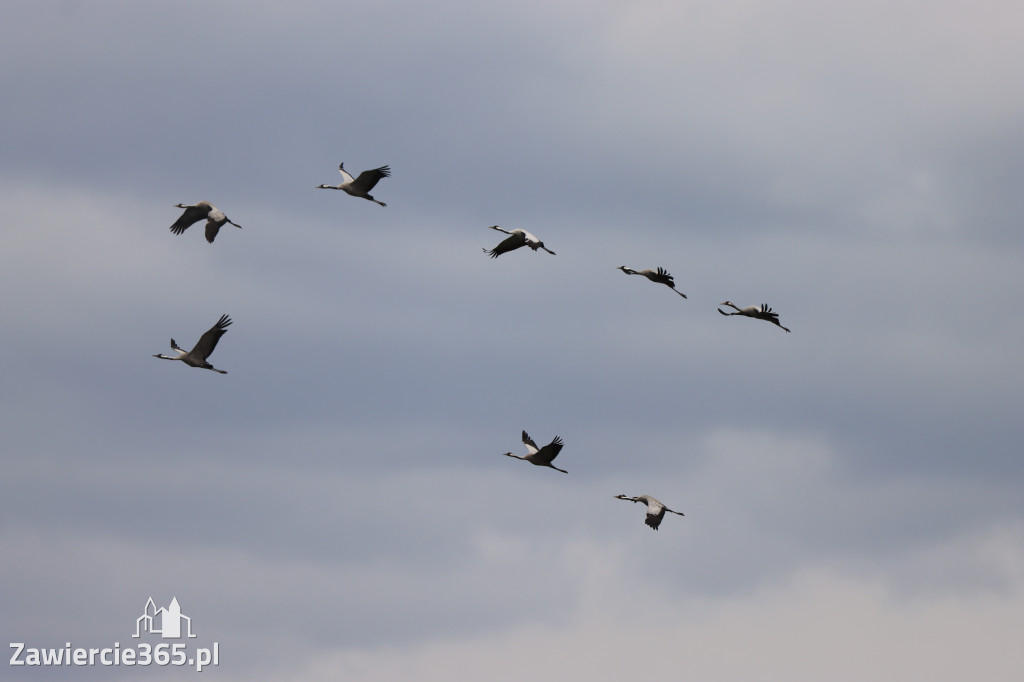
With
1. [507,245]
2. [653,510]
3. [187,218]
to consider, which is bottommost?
[653,510]

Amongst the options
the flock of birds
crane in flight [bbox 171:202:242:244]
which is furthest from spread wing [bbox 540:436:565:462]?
crane in flight [bbox 171:202:242:244]

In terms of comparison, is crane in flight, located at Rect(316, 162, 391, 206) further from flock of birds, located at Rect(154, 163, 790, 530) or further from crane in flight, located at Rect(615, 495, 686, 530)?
crane in flight, located at Rect(615, 495, 686, 530)

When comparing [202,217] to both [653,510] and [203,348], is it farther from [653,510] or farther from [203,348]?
[653,510]

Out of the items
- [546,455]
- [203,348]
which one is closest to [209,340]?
[203,348]

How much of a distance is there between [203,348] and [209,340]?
1050 millimetres

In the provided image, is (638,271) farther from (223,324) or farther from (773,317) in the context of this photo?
(223,324)

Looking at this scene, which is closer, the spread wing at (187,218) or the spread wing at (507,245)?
the spread wing at (507,245)

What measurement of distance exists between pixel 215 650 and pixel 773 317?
6135 centimetres

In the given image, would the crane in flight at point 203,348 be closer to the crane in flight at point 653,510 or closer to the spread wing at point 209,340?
the spread wing at point 209,340

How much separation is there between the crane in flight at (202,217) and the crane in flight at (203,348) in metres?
5.51

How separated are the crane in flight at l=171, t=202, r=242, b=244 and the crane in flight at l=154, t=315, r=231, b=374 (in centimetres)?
551

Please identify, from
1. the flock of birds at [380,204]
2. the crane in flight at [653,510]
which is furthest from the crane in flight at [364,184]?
the crane in flight at [653,510]

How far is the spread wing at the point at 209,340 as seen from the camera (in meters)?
73.9

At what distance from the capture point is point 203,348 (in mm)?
76250
